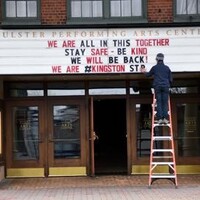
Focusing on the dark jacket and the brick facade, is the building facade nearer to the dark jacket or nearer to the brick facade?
the brick facade

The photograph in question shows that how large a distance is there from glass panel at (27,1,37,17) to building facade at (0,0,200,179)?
28 mm

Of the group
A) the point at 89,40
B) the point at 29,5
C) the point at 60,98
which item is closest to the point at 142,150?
the point at 60,98

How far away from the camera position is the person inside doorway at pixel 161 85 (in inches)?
555

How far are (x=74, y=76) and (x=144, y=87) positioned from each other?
2425 millimetres

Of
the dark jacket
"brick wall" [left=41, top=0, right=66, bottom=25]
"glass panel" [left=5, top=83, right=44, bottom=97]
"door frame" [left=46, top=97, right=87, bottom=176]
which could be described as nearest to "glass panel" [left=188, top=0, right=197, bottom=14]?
the dark jacket

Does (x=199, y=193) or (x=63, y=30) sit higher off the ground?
(x=63, y=30)

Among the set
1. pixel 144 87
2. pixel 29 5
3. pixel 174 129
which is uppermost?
pixel 29 5

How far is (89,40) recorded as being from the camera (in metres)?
14.9

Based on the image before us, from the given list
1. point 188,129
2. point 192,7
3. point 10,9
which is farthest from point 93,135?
point 192,7

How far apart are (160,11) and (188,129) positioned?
12.3ft

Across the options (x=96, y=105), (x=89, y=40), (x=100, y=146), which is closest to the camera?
(x=89, y=40)

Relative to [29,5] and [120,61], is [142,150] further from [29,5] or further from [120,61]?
[29,5]

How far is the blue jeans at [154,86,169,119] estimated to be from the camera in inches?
556

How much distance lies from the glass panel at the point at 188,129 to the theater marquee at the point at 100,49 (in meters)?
2.42
